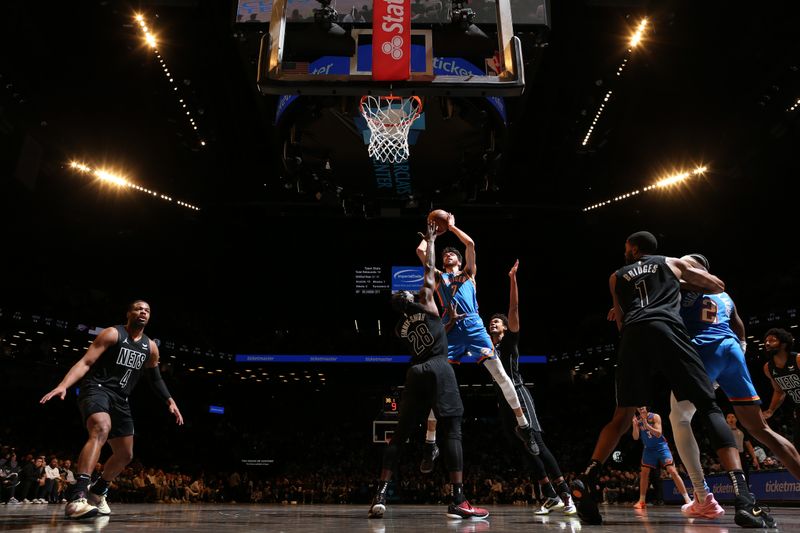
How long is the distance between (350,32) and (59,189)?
1564cm

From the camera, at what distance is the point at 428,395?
16.1ft

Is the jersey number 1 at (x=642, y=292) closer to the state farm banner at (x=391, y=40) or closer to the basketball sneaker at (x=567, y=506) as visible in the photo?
the basketball sneaker at (x=567, y=506)

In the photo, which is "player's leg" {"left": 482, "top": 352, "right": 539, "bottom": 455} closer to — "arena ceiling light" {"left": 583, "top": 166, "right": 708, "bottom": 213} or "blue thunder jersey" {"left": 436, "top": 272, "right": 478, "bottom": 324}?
"blue thunder jersey" {"left": 436, "top": 272, "right": 478, "bottom": 324}

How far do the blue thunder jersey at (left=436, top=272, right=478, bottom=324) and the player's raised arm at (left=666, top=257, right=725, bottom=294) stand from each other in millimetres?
1991

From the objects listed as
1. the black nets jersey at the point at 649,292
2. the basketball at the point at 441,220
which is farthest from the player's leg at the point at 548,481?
the black nets jersey at the point at 649,292

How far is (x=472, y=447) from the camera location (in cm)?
2489

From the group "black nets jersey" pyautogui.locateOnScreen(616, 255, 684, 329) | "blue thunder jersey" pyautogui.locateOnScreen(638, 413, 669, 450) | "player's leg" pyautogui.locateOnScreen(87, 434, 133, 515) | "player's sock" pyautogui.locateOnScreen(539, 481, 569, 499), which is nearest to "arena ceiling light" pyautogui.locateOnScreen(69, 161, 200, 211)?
"player's leg" pyautogui.locateOnScreen(87, 434, 133, 515)

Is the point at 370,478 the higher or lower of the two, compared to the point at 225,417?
lower

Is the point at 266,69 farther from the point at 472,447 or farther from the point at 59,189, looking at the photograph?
the point at 472,447

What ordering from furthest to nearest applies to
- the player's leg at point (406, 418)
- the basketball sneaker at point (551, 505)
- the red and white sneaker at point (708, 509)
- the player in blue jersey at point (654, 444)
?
the player in blue jersey at point (654, 444)
the basketball sneaker at point (551, 505)
the player's leg at point (406, 418)
the red and white sneaker at point (708, 509)

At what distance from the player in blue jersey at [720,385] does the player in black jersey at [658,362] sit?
343 mm

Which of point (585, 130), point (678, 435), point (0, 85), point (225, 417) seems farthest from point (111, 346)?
point (225, 417)

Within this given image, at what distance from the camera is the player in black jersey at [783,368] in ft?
21.2

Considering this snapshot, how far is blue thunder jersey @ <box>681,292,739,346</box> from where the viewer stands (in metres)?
4.77
